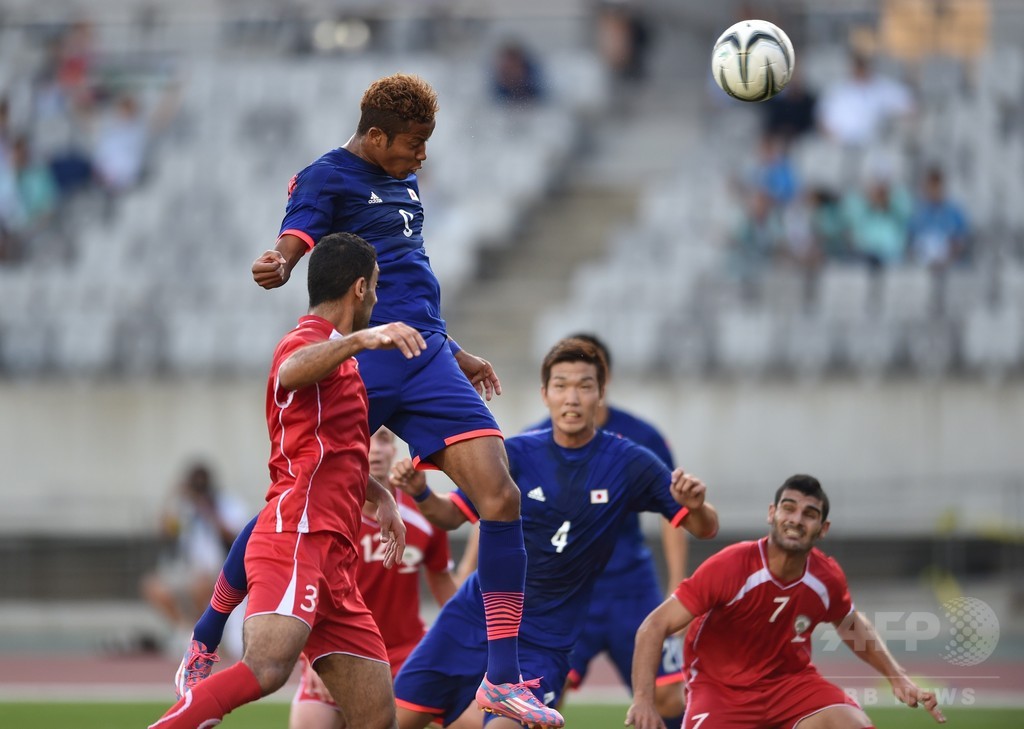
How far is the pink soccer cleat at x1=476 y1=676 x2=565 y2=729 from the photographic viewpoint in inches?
283

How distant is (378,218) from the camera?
7461 mm

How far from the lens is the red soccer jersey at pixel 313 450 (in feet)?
21.9

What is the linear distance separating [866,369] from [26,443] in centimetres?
884

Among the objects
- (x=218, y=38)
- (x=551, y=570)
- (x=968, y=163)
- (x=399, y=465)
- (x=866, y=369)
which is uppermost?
(x=218, y=38)

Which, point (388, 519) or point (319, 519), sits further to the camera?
point (388, 519)

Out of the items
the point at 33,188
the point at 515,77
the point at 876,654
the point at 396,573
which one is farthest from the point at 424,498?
the point at 33,188

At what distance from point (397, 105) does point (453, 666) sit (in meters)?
2.74

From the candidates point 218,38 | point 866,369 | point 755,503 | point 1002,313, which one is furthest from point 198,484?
point 218,38

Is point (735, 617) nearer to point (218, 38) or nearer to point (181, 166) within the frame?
point (181, 166)

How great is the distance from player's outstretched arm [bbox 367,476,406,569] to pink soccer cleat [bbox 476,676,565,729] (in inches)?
27.6

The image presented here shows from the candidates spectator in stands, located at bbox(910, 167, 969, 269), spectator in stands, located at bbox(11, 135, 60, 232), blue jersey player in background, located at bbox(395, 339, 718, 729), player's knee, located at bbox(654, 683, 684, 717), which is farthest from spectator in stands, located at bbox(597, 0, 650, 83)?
blue jersey player in background, located at bbox(395, 339, 718, 729)

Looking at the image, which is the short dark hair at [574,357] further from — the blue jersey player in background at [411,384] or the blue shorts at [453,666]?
the blue shorts at [453,666]

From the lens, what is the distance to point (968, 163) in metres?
17.8

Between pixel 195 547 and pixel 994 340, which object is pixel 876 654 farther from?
pixel 195 547
